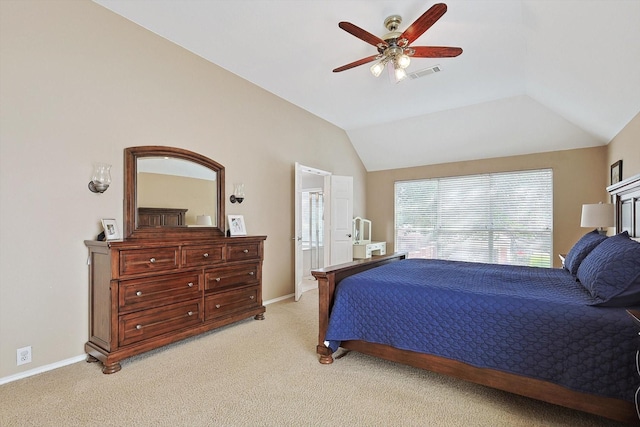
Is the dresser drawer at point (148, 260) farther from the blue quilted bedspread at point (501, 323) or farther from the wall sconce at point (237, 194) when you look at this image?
the blue quilted bedspread at point (501, 323)

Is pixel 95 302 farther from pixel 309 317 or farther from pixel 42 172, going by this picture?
pixel 309 317

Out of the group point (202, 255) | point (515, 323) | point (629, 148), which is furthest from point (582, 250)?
point (202, 255)

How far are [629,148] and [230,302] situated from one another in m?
4.74

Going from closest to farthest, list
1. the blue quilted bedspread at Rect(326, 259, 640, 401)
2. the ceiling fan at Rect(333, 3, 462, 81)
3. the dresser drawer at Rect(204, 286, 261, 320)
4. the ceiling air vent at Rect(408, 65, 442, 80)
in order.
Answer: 1. the blue quilted bedspread at Rect(326, 259, 640, 401)
2. the ceiling fan at Rect(333, 3, 462, 81)
3. the dresser drawer at Rect(204, 286, 261, 320)
4. the ceiling air vent at Rect(408, 65, 442, 80)

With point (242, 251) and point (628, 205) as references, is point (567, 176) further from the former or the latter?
point (242, 251)

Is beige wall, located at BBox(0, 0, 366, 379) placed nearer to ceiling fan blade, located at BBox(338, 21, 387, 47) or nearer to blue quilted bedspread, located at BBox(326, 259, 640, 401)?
ceiling fan blade, located at BBox(338, 21, 387, 47)

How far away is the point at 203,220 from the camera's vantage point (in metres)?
3.59

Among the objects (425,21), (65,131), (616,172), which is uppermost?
(425,21)

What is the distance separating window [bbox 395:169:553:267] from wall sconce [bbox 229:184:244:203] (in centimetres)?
382

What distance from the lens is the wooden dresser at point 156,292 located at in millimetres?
2482

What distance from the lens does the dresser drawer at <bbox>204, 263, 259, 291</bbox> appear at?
3.22m

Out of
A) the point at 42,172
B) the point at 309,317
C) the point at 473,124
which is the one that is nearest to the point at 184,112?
the point at 42,172

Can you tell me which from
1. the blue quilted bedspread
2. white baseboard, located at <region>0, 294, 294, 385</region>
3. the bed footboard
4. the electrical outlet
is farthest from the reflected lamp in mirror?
the electrical outlet

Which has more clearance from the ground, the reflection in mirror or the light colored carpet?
the reflection in mirror
